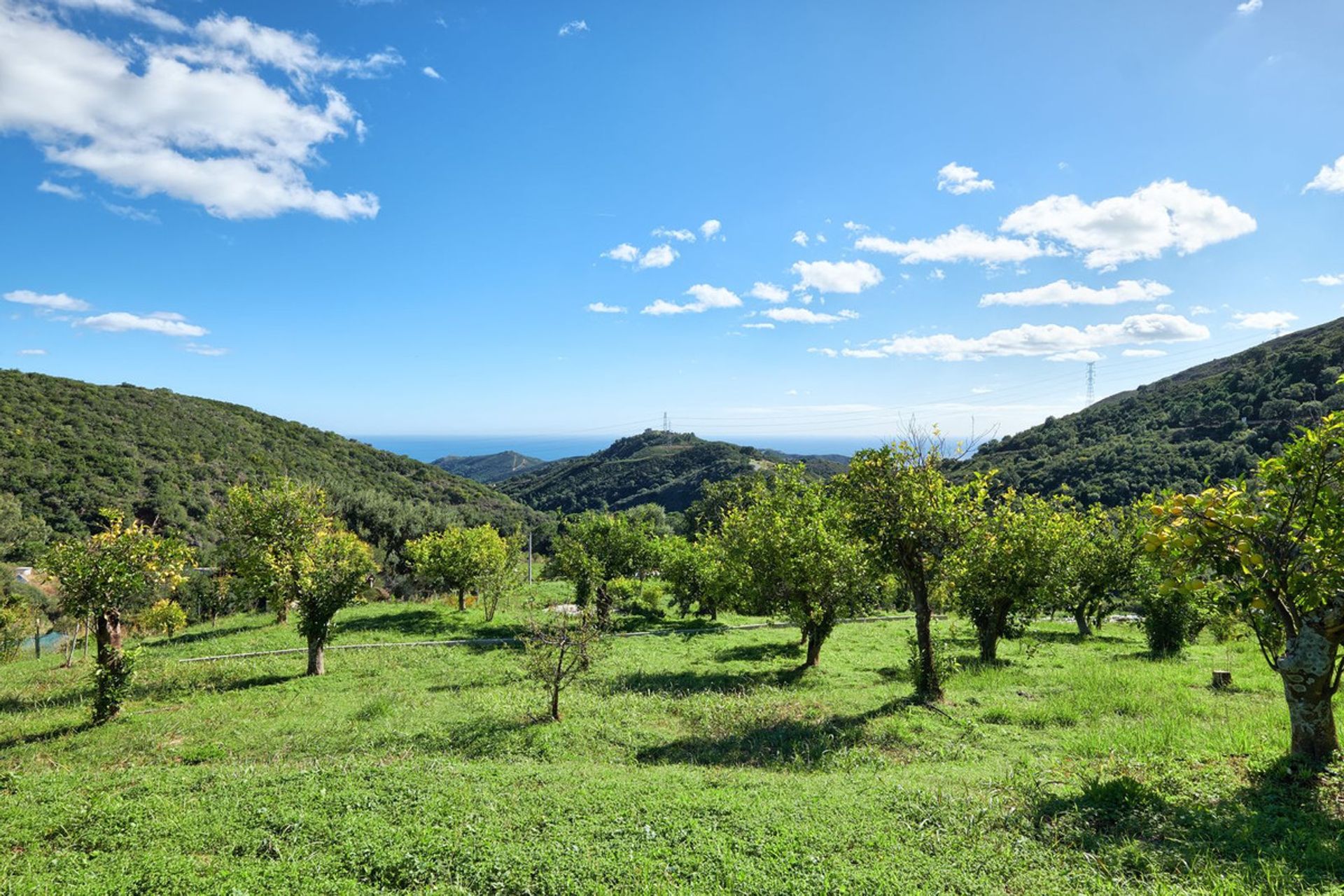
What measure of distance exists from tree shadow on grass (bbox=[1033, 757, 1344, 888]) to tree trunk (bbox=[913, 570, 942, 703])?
22.3 feet

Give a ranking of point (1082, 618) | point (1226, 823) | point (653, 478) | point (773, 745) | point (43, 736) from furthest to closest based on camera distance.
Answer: point (653, 478), point (1082, 618), point (43, 736), point (773, 745), point (1226, 823)

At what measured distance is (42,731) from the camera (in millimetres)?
15508

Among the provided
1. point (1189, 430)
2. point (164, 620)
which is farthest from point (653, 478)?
point (164, 620)

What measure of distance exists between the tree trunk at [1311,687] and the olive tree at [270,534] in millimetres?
27757

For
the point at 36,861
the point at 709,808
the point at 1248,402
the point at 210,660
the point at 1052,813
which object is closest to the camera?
the point at 36,861

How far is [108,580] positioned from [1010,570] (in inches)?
1180

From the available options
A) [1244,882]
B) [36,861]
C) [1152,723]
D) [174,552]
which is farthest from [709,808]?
[174,552]

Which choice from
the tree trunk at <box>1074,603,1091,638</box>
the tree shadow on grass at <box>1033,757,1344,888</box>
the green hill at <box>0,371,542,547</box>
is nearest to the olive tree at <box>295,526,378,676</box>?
the tree shadow on grass at <box>1033,757,1344,888</box>

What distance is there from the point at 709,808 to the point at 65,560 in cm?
1957

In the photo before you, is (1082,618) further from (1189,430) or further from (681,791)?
(1189,430)

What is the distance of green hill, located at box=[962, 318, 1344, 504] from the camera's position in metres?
77.2

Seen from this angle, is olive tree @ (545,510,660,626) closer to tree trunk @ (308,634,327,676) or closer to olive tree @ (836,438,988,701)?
tree trunk @ (308,634,327,676)

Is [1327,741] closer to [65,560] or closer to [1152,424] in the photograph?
[65,560]

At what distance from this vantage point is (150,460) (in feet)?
229
